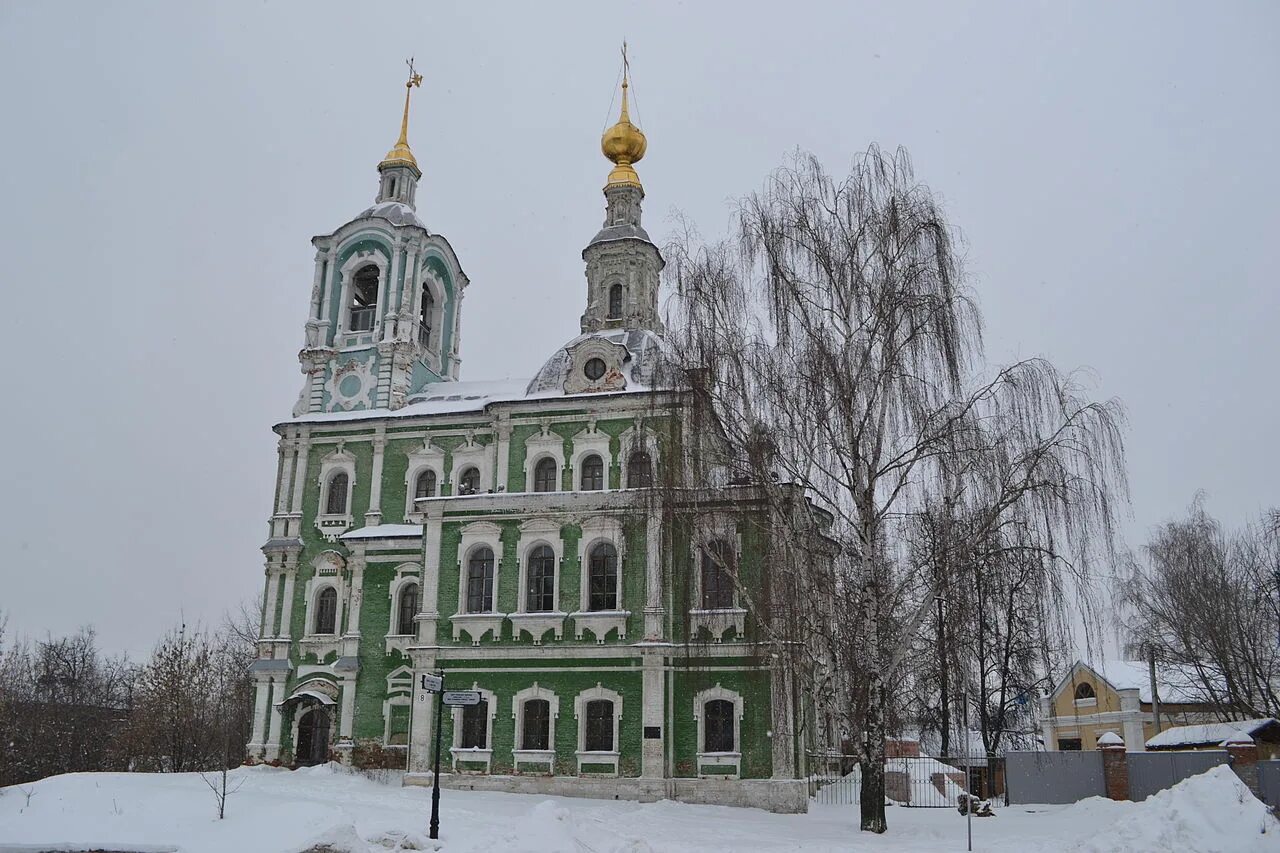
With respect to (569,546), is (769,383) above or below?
above

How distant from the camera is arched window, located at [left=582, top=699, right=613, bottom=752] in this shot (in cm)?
2620

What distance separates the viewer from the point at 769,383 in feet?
66.5

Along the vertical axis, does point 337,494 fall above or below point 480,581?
above

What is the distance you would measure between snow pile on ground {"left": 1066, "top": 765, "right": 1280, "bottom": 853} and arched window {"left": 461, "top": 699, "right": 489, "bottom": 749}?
1554cm

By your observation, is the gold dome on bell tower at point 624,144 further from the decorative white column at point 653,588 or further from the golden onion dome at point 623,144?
the decorative white column at point 653,588

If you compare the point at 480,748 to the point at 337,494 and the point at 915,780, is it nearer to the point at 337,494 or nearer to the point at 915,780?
the point at 337,494

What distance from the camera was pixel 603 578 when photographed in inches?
1075

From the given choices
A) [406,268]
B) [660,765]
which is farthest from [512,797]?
[406,268]

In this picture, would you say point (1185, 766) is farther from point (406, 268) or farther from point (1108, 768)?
point (406, 268)

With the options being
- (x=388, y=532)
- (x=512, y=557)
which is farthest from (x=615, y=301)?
(x=512, y=557)

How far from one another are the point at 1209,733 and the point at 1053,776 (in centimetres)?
506

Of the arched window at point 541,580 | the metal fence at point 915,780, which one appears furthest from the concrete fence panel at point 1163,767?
the arched window at point 541,580

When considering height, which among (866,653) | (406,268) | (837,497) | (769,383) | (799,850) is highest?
(406,268)

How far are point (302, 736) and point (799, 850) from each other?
20627 millimetres
